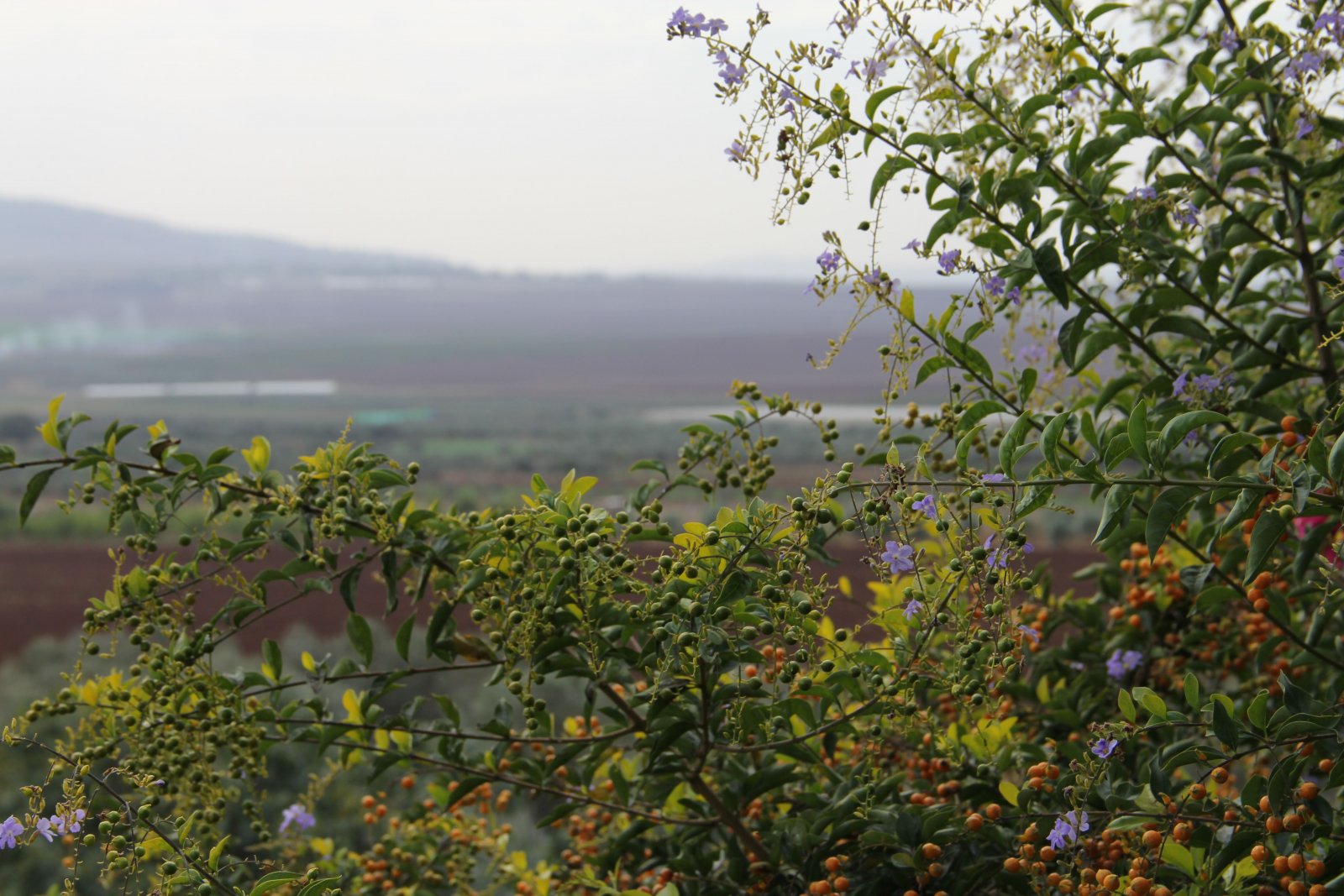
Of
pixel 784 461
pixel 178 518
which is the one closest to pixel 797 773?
pixel 178 518

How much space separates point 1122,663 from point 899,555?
0.85 meters

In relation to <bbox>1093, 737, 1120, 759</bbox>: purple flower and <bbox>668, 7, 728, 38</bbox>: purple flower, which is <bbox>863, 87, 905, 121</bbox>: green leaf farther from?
<bbox>1093, 737, 1120, 759</bbox>: purple flower

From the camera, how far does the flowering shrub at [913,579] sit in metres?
1.18

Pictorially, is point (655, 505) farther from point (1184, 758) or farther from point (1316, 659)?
point (1316, 659)

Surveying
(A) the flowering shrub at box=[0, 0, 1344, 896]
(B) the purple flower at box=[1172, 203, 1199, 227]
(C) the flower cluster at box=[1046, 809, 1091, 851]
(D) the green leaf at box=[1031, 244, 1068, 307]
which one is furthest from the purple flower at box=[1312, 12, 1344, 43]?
(C) the flower cluster at box=[1046, 809, 1091, 851]

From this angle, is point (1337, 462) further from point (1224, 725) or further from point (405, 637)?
point (405, 637)

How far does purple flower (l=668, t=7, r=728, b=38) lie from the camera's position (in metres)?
1.32

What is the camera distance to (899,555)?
1.16 m

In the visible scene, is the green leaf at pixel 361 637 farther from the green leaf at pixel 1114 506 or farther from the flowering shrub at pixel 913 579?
the green leaf at pixel 1114 506

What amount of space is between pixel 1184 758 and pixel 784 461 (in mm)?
16740

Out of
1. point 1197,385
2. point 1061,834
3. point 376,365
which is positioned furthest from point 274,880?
point 376,365

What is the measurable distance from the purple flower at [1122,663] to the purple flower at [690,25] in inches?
44.9

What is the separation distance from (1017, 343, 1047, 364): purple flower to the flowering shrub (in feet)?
0.64

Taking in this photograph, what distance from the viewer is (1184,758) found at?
3.88ft
